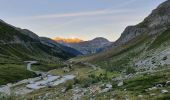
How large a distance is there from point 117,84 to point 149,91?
35.7 ft

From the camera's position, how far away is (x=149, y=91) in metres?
40.1

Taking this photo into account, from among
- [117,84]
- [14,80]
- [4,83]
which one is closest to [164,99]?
[117,84]

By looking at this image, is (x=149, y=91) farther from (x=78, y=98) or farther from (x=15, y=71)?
(x=15, y=71)

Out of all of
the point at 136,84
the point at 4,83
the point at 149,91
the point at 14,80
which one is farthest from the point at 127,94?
the point at 14,80

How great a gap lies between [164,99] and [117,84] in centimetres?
1661

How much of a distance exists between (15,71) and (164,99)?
139 metres

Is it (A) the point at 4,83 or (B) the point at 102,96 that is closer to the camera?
(B) the point at 102,96

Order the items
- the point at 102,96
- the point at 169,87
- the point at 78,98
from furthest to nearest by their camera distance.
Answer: the point at 78,98 < the point at 102,96 < the point at 169,87

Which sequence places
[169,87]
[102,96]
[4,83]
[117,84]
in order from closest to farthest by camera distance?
[169,87], [102,96], [117,84], [4,83]

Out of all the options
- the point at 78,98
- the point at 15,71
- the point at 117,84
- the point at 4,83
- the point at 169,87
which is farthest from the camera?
the point at 15,71

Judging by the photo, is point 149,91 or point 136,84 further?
point 136,84

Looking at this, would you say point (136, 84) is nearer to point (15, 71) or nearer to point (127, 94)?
point (127, 94)

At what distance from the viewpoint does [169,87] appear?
130 ft

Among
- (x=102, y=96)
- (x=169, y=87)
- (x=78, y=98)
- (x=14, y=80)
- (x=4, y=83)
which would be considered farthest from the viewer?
(x=14, y=80)
